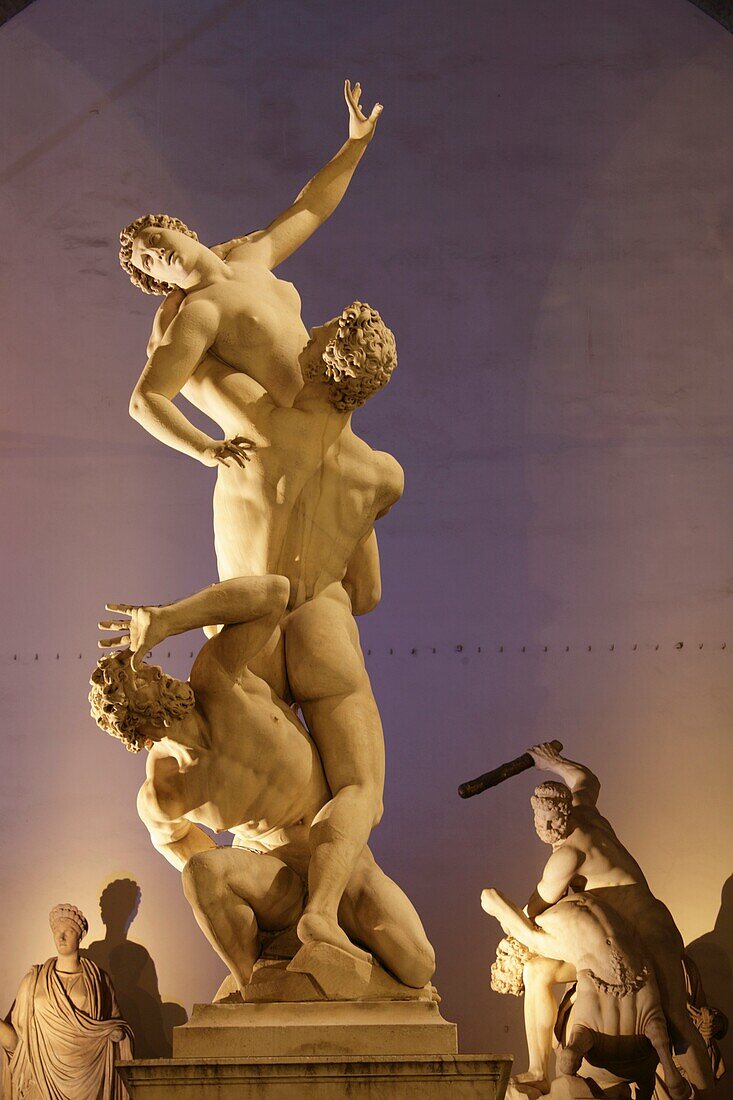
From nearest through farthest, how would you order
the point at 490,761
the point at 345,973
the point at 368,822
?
the point at 345,973, the point at 368,822, the point at 490,761

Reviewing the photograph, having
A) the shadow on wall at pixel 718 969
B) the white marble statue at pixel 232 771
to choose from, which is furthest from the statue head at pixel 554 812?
the white marble statue at pixel 232 771

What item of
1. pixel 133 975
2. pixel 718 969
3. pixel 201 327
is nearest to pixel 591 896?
pixel 718 969

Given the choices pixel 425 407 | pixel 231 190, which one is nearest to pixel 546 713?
pixel 425 407

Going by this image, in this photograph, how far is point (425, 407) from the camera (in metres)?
8.34

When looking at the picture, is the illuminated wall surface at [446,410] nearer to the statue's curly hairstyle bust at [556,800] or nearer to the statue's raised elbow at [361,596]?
the statue's curly hairstyle bust at [556,800]

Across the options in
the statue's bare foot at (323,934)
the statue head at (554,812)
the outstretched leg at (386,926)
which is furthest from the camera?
the statue head at (554,812)

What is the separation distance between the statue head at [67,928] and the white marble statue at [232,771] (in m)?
3.07

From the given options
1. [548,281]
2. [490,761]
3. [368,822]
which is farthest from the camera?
[548,281]

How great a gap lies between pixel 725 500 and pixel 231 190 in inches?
126

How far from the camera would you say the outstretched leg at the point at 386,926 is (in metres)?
3.94

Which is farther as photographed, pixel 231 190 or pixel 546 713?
pixel 231 190

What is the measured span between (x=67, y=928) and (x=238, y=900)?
327 centimetres

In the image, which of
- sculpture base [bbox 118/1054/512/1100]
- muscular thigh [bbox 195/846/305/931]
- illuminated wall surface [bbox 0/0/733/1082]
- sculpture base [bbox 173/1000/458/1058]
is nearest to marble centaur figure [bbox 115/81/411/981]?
muscular thigh [bbox 195/846/305/931]

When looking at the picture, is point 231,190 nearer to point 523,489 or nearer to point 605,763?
point 523,489
